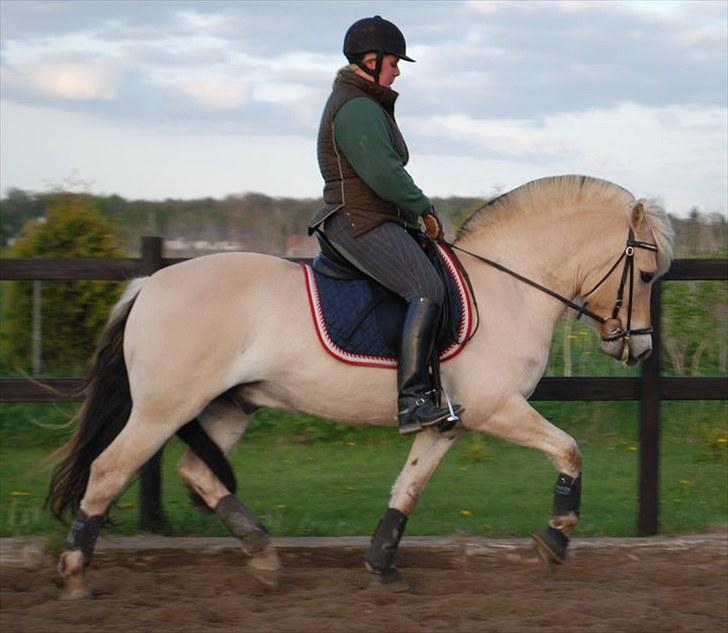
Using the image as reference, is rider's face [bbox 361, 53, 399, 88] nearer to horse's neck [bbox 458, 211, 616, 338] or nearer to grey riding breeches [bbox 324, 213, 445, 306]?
grey riding breeches [bbox 324, 213, 445, 306]

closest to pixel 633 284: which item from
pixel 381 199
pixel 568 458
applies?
pixel 568 458

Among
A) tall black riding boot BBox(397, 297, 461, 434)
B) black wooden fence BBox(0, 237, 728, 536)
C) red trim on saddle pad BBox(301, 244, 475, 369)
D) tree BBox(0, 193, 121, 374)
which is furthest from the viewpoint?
tree BBox(0, 193, 121, 374)

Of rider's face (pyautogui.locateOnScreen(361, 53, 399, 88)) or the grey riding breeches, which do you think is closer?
the grey riding breeches

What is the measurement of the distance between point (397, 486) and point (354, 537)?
805 mm

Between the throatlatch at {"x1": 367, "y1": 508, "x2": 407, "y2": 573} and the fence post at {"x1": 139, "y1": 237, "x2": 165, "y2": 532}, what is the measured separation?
1.40 m

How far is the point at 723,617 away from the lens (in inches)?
190

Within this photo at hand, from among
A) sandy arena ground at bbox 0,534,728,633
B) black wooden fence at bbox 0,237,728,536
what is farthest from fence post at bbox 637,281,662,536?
sandy arena ground at bbox 0,534,728,633

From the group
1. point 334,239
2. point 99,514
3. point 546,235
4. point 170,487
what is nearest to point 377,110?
point 334,239

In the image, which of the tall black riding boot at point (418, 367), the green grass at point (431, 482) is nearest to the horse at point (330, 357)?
the tall black riding boot at point (418, 367)

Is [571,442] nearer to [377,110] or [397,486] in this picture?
[397,486]

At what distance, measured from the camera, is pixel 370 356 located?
525cm

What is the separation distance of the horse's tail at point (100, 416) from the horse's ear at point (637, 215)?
2.47m

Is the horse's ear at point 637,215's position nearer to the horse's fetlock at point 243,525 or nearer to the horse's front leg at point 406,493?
the horse's front leg at point 406,493

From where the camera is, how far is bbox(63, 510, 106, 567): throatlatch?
518 cm
